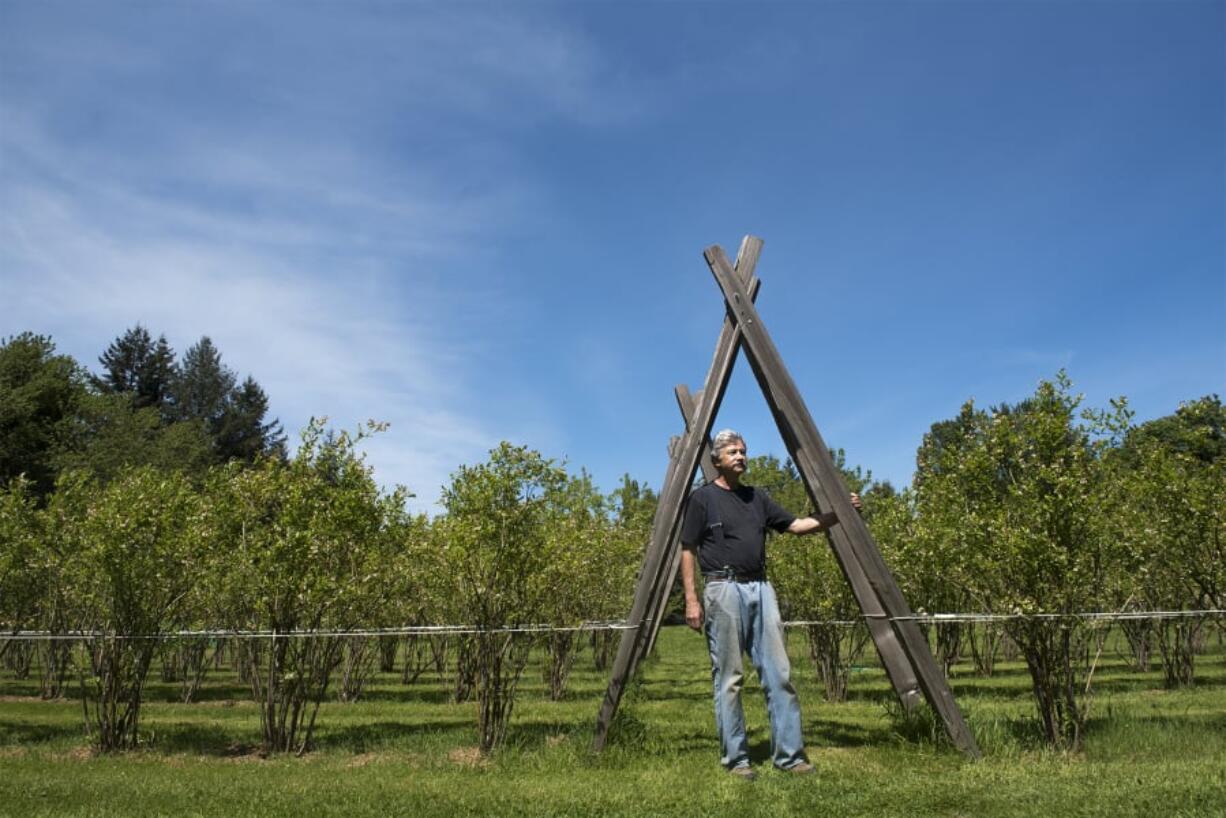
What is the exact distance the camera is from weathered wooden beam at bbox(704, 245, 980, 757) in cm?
643

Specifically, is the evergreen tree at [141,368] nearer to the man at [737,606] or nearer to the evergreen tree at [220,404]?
the evergreen tree at [220,404]

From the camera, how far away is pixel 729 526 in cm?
606

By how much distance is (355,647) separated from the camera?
49.2 ft

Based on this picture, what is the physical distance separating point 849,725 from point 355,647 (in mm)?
9346

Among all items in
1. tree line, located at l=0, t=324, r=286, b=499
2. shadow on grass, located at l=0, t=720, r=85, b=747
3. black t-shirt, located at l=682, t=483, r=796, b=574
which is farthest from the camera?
tree line, located at l=0, t=324, r=286, b=499

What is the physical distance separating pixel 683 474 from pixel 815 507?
1.17 meters

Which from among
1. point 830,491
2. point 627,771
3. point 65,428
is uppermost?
point 65,428

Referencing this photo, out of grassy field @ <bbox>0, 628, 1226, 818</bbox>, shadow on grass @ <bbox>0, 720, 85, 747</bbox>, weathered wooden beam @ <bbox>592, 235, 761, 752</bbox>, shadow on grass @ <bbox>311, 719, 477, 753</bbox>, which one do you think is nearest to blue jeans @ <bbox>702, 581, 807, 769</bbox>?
grassy field @ <bbox>0, 628, 1226, 818</bbox>

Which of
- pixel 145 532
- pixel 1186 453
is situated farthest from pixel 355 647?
pixel 1186 453

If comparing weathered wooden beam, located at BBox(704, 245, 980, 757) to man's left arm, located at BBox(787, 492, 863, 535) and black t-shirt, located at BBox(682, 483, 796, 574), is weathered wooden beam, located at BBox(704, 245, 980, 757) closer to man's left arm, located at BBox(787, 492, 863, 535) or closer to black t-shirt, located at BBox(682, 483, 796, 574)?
man's left arm, located at BBox(787, 492, 863, 535)

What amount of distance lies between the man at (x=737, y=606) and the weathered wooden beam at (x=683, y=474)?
42.7 inches

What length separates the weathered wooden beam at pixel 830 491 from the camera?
6.43 metres

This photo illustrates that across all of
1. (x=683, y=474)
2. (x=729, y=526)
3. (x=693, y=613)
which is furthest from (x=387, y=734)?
(x=729, y=526)

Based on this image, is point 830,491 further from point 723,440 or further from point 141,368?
point 141,368
